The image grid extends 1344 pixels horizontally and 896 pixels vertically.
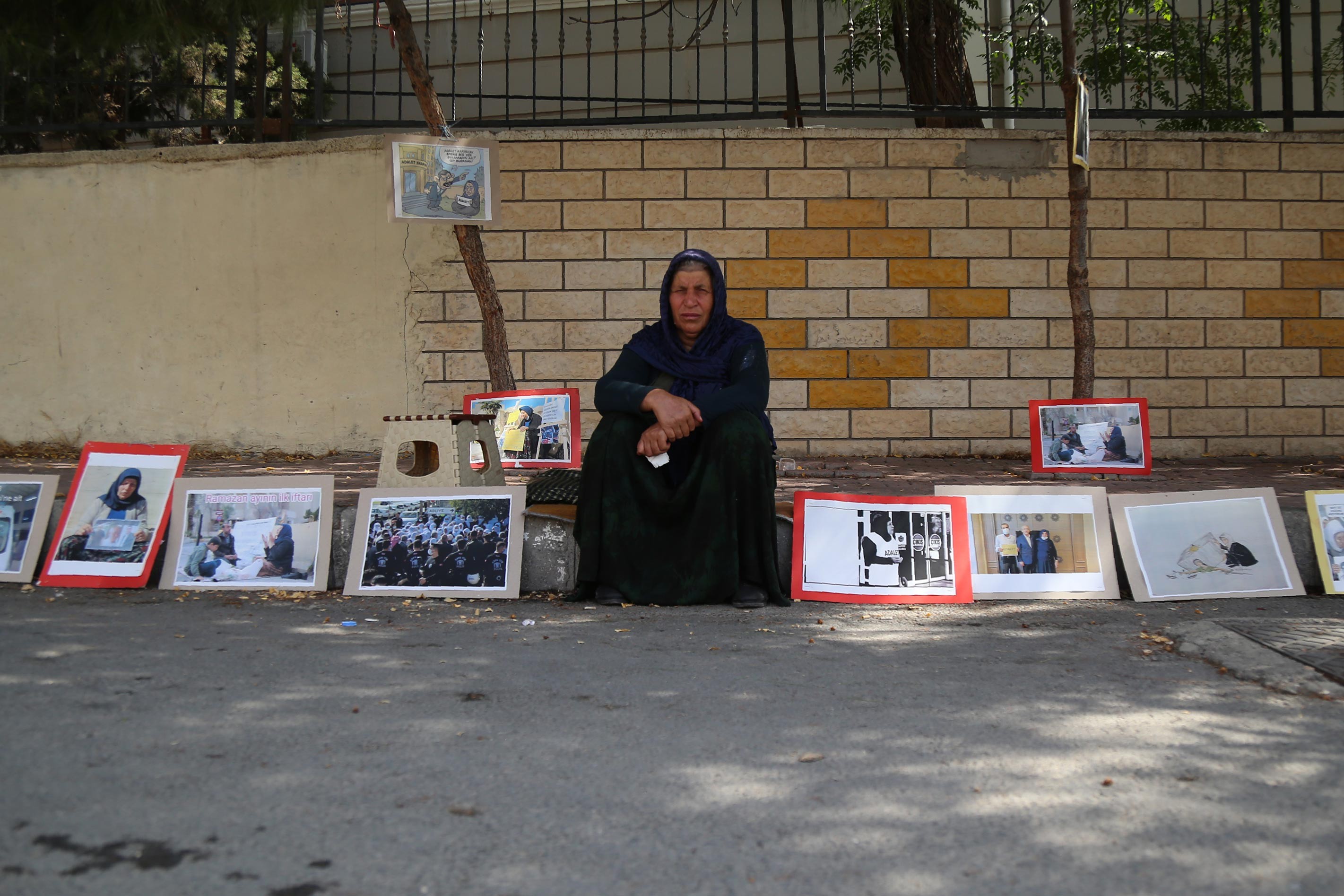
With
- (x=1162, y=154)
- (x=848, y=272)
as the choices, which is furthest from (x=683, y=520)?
(x=1162, y=154)

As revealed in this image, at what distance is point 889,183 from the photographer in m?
7.61

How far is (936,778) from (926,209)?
597cm

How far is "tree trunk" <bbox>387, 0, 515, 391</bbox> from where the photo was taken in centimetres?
579

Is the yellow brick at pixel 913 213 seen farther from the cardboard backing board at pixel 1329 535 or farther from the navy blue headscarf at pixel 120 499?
the navy blue headscarf at pixel 120 499

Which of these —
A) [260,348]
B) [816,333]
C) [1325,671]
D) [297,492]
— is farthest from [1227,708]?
[260,348]

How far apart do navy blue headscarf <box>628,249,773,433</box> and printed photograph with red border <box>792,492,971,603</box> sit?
1.35ft

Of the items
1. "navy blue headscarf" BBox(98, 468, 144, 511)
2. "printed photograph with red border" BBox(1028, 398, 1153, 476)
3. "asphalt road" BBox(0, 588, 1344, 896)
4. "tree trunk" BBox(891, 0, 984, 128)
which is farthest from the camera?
"tree trunk" BBox(891, 0, 984, 128)

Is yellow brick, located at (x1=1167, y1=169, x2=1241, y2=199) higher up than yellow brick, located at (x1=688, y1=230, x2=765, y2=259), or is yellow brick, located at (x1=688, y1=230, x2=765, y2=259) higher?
yellow brick, located at (x1=1167, y1=169, x2=1241, y2=199)

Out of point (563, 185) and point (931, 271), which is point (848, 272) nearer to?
point (931, 271)

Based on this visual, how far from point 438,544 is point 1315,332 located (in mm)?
6363

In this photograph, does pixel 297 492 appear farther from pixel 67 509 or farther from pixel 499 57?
pixel 499 57

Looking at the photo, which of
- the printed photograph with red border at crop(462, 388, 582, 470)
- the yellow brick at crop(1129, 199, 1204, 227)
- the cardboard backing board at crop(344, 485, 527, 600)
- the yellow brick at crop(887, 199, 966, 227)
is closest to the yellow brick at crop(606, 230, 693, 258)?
the yellow brick at crop(887, 199, 966, 227)

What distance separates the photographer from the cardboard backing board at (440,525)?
4.21 m

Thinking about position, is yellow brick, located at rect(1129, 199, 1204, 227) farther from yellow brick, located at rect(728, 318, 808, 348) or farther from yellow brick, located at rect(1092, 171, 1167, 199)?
yellow brick, located at rect(728, 318, 808, 348)
